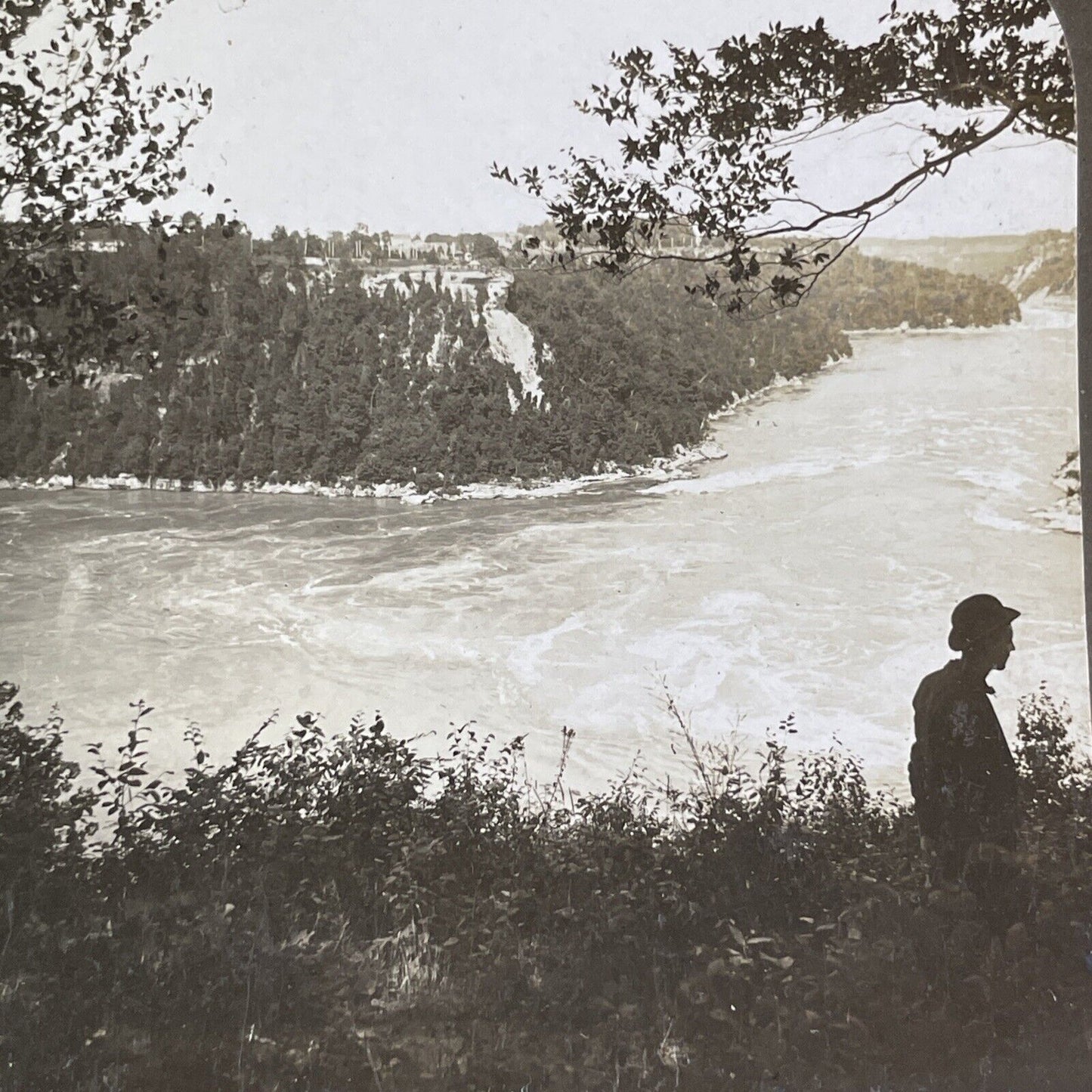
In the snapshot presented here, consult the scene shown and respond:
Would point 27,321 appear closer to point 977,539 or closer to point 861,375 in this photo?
point 861,375

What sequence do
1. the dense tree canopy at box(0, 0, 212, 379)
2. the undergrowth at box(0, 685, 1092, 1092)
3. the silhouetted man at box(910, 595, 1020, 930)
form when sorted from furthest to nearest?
the dense tree canopy at box(0, 0, 212, 379) < the silhouetted man at box(910, 595, 1020, 930) < the undergrowth at box(0, 685, 1092, 1092)

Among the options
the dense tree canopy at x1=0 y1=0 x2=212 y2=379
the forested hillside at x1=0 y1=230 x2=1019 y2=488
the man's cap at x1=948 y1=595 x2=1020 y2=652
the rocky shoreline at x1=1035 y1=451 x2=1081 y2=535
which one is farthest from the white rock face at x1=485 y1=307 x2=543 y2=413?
the rocky shoreline at x1=1035 y1=451 x2=1081 y2=535

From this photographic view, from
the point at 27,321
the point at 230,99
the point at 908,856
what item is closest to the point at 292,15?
the point at 230,99

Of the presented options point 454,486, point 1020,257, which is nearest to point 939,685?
point 1020,257

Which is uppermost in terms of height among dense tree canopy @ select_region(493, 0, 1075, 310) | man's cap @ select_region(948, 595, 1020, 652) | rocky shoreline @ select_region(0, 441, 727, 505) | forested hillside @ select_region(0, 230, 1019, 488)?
dense tree canopy @ select_region(493, 0, 1075, 310)

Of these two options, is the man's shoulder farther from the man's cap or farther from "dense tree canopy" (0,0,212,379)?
"dense tree canopy" (0,0,212,379)

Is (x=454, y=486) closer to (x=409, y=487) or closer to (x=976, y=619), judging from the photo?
(x=409, y=487)
